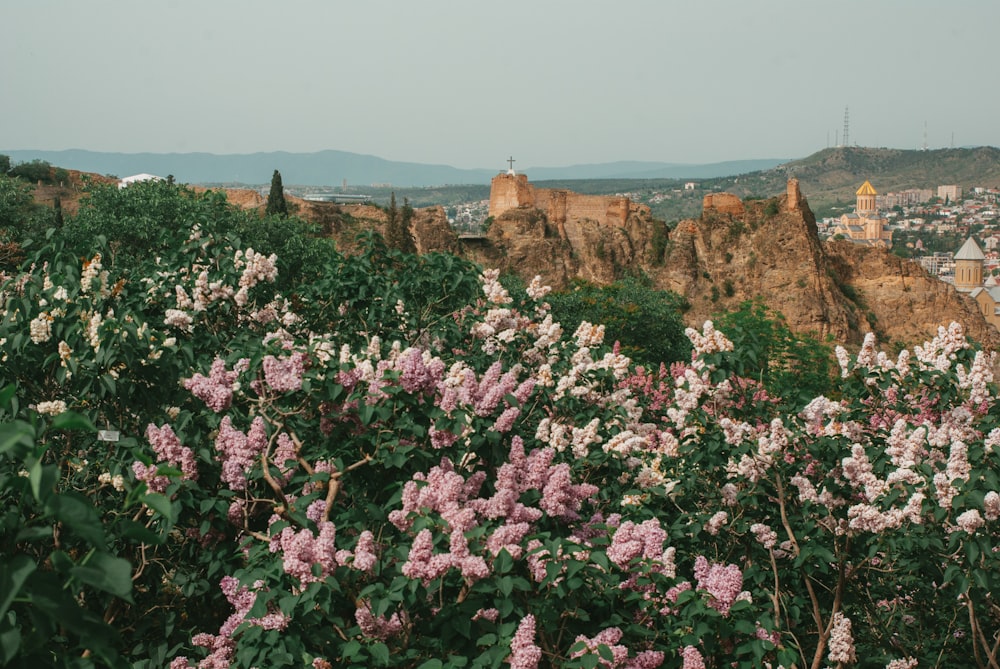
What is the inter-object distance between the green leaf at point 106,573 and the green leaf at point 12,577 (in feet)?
0.27

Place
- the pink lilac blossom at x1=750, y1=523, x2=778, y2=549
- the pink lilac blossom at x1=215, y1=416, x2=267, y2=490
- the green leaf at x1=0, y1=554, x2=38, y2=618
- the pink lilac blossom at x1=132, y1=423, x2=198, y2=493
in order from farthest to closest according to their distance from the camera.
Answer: the pink lilac blossom at x1=750, y1=523, x2=778, y2=549, the pink lilac blossom at x1=215, y1=416, x2=267, y2=490, the pink lilac blossom at x1=132, y1=423, x2=198, y2=493, the green leaf at x1=0, y1=554, x2=38, y2=618

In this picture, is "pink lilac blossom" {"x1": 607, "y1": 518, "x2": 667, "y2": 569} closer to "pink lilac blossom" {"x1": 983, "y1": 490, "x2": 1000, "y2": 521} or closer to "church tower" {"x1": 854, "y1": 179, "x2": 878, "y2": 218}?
"pink lilac blossom" {"x1": 983, "y1": 490, "x2": 1000, "y2": 521}

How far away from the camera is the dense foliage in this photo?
11.4 ft

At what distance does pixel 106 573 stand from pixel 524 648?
1786 mm

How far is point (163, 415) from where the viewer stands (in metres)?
4.77

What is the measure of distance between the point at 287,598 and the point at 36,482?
1.82m

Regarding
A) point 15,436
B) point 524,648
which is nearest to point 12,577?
point 15,436

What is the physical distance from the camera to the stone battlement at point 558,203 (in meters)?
47.6

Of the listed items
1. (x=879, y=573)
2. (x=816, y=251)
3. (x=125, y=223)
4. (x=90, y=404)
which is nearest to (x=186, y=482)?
(x=90, y=404)

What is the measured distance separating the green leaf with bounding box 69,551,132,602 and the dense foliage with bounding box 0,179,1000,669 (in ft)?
3.11

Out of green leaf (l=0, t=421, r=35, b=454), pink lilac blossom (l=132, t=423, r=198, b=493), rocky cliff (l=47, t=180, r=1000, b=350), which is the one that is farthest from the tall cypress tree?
green leaf (l=0, t=421, r=35, b=454)

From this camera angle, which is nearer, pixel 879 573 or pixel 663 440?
pixel 879 573

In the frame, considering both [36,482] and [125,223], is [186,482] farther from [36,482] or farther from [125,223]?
[125,223]

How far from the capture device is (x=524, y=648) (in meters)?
3.18
